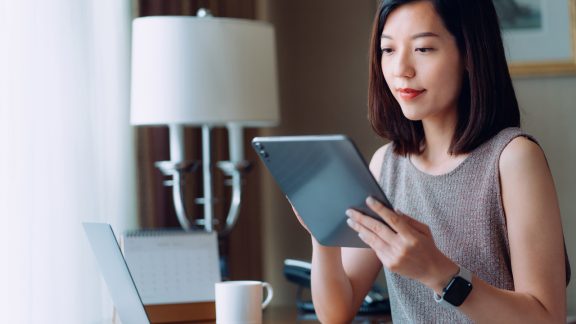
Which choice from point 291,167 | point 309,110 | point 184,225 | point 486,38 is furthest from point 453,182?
point 309,110

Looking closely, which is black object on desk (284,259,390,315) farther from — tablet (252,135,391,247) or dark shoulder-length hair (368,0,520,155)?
tablet (252,135,391,247)

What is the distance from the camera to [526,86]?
10.6ft

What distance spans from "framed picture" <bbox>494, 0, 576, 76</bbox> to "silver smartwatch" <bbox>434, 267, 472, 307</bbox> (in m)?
1.99

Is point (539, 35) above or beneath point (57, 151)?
above

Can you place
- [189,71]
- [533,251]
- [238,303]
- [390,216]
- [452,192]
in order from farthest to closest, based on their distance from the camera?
[189,71], [238,303], [452,192], [533,251], [390,216]

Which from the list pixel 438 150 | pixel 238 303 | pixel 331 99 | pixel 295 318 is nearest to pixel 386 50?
pixel 438 150

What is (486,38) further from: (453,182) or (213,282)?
(213,282)

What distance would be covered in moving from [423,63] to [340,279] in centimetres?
48

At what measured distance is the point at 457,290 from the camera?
1360 millimetres

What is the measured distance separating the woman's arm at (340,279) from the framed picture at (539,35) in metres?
1.51

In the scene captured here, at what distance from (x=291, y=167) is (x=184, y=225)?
125cm

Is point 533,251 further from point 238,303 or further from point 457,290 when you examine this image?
point 238,303

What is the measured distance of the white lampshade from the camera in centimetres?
226

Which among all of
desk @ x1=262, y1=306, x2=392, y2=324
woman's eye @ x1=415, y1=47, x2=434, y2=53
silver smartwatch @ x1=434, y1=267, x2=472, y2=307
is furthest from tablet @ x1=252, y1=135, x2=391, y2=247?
desk @ x1=262, y1=306, x2=392, y2=324
